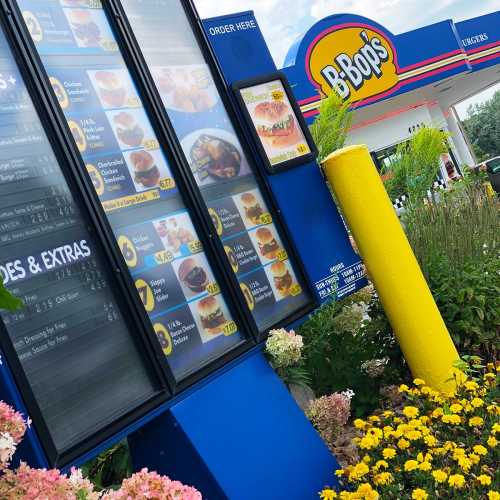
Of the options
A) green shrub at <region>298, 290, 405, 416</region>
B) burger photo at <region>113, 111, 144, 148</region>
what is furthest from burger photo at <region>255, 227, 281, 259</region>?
burger photo at <region>113, 111, 144, 148</region>

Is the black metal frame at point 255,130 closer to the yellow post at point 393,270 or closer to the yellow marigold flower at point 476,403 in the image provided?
the yellow post at point 393,270

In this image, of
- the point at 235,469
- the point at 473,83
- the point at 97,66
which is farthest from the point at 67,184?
the point at 473,83

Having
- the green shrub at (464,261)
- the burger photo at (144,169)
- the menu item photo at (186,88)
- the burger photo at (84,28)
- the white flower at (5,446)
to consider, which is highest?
the burger photo at (84,28)

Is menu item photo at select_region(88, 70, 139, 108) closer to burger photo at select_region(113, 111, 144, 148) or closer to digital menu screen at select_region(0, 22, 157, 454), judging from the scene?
burger photo at select_region(113, 111, 144, 148)

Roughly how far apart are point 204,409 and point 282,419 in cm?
49

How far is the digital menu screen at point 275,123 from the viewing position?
4.38 meters

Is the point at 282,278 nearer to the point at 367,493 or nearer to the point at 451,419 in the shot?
the point at 451,419

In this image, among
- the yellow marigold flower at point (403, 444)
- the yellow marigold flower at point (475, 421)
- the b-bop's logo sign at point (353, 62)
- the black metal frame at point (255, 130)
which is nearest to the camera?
the yellow marigold flower at point (403, 444)

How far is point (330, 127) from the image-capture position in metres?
5.50

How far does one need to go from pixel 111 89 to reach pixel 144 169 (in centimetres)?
44

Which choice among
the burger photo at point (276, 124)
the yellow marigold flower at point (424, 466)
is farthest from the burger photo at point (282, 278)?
the yellow marigold flower at point (424, 466)

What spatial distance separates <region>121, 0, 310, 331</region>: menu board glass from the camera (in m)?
3.93

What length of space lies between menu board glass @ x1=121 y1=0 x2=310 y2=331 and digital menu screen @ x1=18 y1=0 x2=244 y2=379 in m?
0.25

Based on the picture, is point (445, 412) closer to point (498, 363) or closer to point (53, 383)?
point (498, 363)
